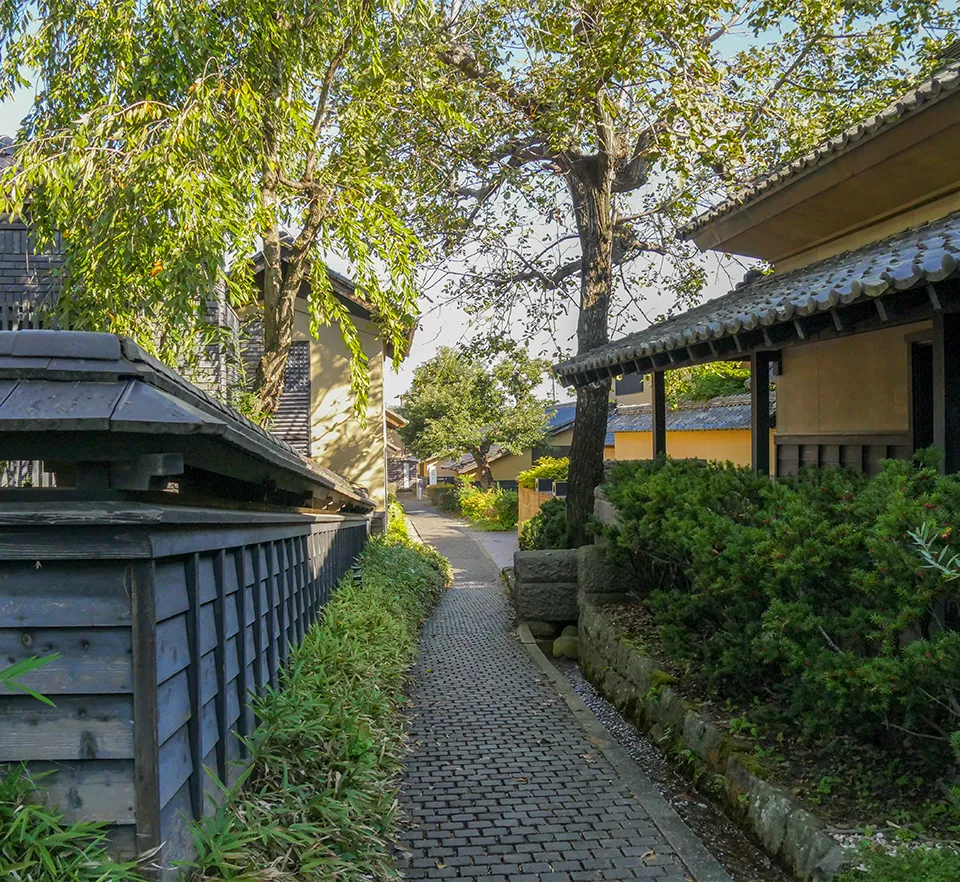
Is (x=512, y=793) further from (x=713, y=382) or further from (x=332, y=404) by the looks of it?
(x=713, y=382)

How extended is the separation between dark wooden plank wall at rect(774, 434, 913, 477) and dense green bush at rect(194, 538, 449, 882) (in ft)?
13.8

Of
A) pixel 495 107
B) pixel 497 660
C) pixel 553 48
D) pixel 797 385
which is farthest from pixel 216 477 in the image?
pixel 495 107

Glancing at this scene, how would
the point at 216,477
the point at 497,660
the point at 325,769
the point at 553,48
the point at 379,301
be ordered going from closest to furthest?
the point at 216,477 → the point at 325,769 → the point at 379,301 → the point at 497,660 → the point at 553,48

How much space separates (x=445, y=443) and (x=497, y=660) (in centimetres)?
3034

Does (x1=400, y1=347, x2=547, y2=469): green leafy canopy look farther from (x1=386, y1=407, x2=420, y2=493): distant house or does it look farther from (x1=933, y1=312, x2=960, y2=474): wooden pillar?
(x1=933, y1=312, x2=960, y2=474): wooden pillar

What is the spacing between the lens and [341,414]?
56.8 ft

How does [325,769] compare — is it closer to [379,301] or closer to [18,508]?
[18,508]

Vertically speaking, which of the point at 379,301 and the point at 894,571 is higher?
the point at 379,301

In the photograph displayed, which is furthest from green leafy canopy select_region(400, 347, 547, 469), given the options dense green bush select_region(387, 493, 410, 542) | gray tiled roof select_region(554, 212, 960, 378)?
gray tiled roof select_region(554, 212, 960, 378)

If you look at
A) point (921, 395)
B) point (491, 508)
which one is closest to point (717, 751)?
point (921, 395)

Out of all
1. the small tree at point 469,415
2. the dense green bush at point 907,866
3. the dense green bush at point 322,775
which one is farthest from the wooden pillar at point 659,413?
the small tree at point 469,415

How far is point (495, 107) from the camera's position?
12.4 m

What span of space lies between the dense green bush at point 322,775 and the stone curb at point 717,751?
1985mm

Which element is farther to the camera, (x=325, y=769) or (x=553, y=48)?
(x=553, y=48)
